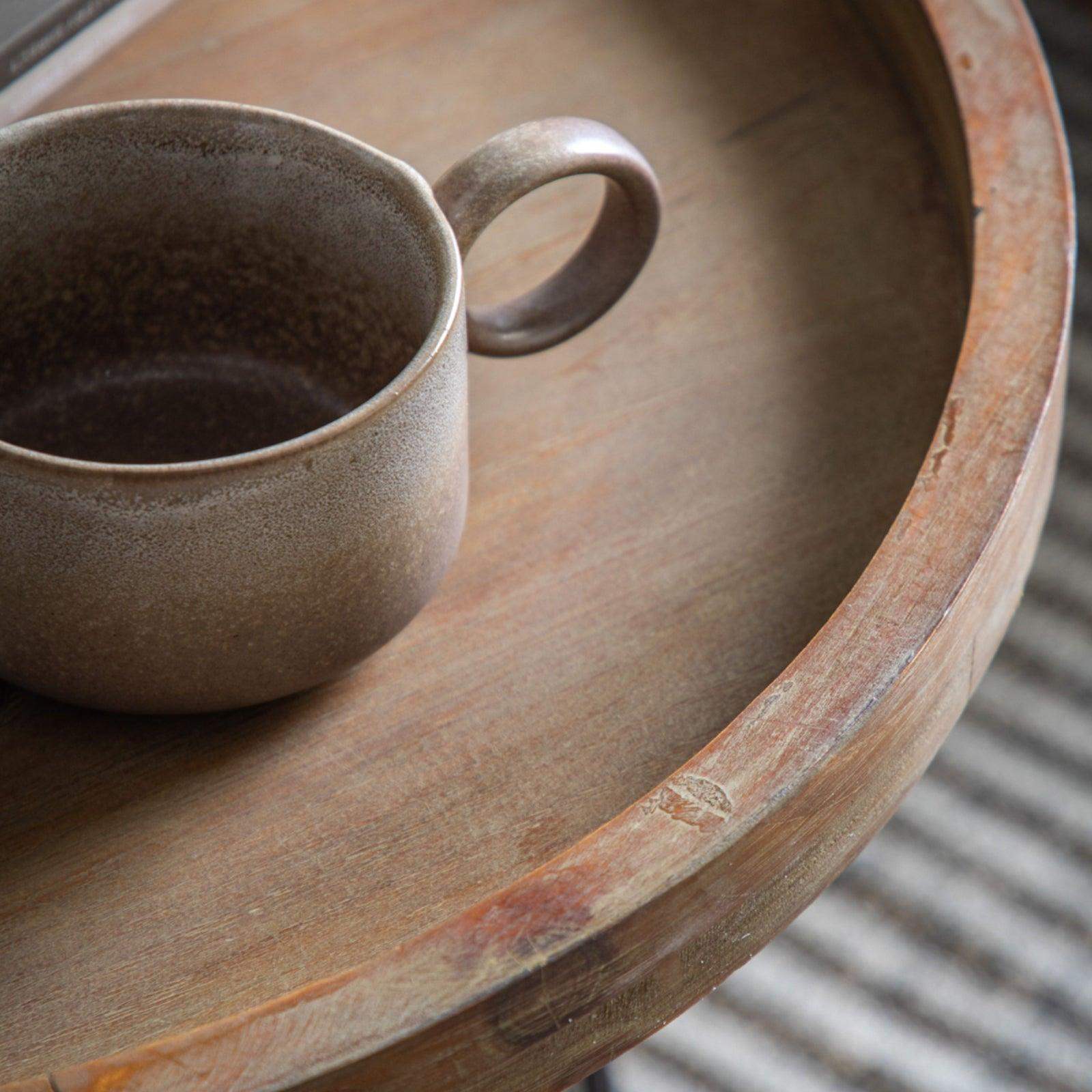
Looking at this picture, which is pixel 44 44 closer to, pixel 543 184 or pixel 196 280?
pixel 196 280

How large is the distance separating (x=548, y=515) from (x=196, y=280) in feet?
0.45

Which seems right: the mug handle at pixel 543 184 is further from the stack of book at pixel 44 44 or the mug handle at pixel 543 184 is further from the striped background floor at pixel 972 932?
the striped background floor at pixel 972 932

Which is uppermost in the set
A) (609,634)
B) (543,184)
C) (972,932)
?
(543,184)

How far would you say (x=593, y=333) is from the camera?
496mm

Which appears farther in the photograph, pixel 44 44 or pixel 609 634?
pixel 44 44

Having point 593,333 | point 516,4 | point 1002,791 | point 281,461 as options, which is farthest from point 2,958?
point 1002,791

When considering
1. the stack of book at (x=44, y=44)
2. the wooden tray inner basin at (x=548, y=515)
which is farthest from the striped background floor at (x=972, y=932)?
the stack of book at (x=44, y=44)

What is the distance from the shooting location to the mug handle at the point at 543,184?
0.36 m

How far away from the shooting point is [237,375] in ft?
1.46

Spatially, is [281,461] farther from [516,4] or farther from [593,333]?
[516,4]

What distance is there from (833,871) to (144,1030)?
18 centimetres

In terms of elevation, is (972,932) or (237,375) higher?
(237,375)

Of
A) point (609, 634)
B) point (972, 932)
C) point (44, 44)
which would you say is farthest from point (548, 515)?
point (972, 932)

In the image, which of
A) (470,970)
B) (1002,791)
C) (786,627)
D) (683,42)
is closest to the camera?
(470,970)
